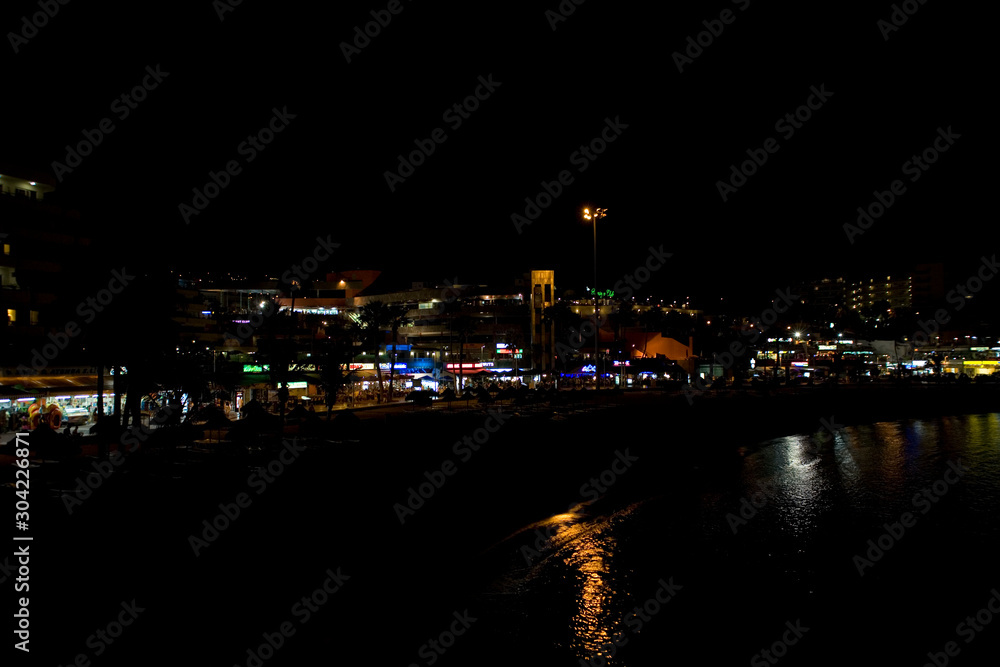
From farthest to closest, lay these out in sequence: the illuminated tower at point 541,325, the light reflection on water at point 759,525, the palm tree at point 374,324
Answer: the illuminated tower at point 541,325 → the palm tree at point 374,324 → the light reflection on water at point 759,525

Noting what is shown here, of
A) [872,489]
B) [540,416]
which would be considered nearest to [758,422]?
[540,416]

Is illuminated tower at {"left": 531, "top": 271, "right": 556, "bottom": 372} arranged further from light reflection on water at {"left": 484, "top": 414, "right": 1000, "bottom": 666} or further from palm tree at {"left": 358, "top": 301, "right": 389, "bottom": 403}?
light reflection on water at {"left": 484, "top": 414, "right": 1000, "bottom": 666}

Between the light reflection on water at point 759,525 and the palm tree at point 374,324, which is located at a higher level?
the palm tree at point 374,324

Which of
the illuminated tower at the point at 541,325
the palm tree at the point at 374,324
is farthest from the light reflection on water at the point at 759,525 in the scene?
the illuminated tower at the point at 541,325

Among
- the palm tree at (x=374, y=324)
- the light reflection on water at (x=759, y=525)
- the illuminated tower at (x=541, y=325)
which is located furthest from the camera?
the illuminated tower at (x=541, y=325)

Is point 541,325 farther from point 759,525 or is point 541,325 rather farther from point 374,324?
point 759,525

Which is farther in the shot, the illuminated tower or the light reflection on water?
the illuminated tower

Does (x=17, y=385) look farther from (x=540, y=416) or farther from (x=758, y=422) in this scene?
(x=758, y=422)

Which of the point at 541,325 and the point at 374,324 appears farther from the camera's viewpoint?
the point at 541,325

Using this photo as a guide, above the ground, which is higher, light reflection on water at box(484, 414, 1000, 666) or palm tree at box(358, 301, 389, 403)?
palm tree at box(358, 301, 389, 403)

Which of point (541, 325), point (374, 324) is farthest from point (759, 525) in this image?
point (541, 325)

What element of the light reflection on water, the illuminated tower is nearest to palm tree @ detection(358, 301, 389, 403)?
the illuminated tower

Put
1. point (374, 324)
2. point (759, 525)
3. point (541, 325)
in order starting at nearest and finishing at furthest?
point (759, 525)
point (374, 324)
point (541, 325)

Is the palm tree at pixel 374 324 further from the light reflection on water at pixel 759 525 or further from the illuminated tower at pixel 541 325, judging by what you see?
the light reflection on water at pixel 759 525
